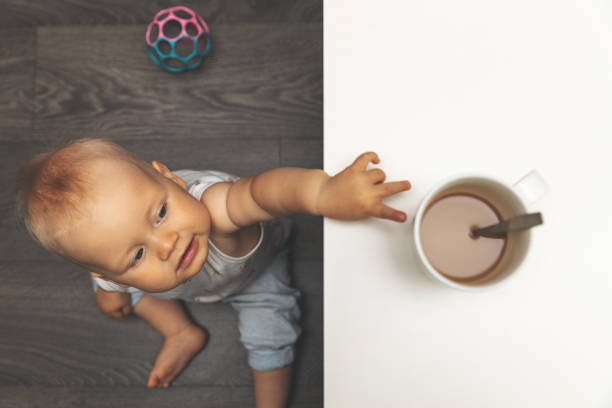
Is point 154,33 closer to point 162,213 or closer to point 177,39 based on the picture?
point 177,39

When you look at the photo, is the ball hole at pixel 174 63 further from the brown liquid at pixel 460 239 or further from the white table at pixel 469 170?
the brown liquid at pixel 460 239

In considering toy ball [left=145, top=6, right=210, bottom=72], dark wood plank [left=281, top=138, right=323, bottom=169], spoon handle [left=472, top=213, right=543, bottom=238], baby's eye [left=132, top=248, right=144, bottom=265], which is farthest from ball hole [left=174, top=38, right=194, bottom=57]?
spoon handle [left=472, top=213, right=543, bottom=238]

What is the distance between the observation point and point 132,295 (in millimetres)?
976

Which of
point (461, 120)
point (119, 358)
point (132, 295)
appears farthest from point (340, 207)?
point (119, 358)

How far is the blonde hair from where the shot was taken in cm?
50

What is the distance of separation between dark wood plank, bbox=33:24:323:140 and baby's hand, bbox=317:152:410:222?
66 centimetres

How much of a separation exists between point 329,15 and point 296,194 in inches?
8.9

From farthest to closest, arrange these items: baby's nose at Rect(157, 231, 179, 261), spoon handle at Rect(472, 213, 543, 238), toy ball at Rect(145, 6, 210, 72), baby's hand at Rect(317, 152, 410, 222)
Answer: toy ball at Rect(145, 6, 210, 72), baby's nose at Rect(157, 231, 179, 261), baby's hand at Rect(317, 152, 410, 222), spoon handle at Rect(472, 213, 543, 238)

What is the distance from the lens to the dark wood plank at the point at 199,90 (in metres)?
1.12

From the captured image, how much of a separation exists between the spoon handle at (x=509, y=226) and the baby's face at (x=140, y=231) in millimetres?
388

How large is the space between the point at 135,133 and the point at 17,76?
17.0 inches

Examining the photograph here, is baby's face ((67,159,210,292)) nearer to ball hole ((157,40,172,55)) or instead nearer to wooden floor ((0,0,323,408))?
wooden floor ((0,0,323,408))

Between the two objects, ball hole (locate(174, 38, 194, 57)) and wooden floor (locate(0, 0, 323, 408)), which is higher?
ball hole (locate(174, 38, 194, 57))

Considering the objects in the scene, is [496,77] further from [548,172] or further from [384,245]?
[384,245]
